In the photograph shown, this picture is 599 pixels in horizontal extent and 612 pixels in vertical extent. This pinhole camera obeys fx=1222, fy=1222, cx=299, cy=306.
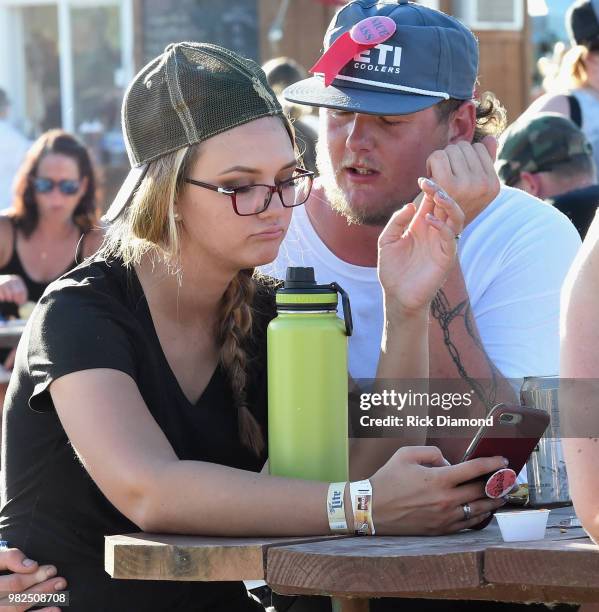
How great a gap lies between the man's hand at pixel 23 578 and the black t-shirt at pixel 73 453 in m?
0.03

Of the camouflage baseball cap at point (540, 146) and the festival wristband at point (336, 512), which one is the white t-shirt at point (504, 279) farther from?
the camouflage baseball cap at point (540, 146)

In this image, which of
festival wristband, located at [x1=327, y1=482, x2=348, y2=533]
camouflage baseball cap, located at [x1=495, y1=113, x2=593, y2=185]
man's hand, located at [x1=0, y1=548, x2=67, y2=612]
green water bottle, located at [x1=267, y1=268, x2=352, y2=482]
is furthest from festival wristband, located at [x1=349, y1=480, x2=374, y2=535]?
camouflage baseball cap, located at [x1=495, y1=113, x2=593, y2=185]

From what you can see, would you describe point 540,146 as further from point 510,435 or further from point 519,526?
point 519,526

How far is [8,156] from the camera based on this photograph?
822 cm

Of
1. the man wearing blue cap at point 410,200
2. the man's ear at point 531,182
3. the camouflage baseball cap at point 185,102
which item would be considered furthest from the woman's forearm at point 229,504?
the man's ear at point 531,182

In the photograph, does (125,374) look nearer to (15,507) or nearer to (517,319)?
(15,507)

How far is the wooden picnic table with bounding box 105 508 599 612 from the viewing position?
5.40 ft

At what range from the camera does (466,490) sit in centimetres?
191

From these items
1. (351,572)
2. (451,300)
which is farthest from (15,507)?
(451,300)

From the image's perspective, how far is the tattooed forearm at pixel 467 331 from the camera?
8.22 ft

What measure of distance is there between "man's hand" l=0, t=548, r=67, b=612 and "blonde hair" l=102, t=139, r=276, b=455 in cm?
42

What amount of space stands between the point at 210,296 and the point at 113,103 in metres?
8.06

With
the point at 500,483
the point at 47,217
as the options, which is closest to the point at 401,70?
the point at 500,483

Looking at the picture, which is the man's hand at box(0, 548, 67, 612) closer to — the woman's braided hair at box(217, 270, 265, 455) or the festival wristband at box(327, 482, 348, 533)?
the woman's braided hair at box(217, 270, 265, 455)
